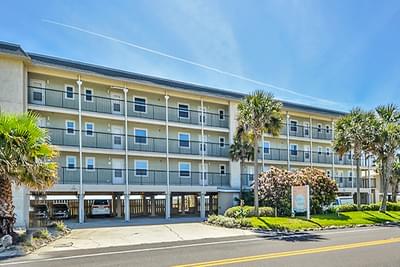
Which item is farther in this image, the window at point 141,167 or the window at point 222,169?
the window at point 222,169

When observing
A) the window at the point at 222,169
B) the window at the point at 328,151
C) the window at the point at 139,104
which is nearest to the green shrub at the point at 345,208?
the window at the point at 222,169

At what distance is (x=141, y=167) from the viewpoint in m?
35.8

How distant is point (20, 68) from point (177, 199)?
69.2 ft

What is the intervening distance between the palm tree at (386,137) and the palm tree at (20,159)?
93.0 ft

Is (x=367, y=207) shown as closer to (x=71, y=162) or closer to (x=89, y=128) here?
(x=89, y=128)

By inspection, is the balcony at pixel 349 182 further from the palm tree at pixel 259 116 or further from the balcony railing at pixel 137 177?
the palm tree at pixel 259 116

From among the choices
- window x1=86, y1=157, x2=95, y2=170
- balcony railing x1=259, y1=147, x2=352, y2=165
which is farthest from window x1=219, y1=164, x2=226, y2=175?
window x1=86, y1=157, x2=95, y2=170

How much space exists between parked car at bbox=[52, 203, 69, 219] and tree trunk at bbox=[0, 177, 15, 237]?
1554 centimetres

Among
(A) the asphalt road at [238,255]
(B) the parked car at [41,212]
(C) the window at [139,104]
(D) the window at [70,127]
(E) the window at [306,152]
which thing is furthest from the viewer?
(E) the window at [306,152]

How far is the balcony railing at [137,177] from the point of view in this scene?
31448mm

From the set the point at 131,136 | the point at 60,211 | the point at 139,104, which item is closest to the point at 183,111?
the point at 139,104

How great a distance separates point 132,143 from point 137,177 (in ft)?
9.16

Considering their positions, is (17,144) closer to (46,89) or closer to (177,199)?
(46,89)

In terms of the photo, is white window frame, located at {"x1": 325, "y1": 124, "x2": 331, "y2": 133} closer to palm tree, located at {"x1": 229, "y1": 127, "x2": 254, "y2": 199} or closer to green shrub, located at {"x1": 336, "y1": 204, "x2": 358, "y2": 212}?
green shrub, located at {"x1": 336, "y1": 204, "x2": 358, "y2": 212}
